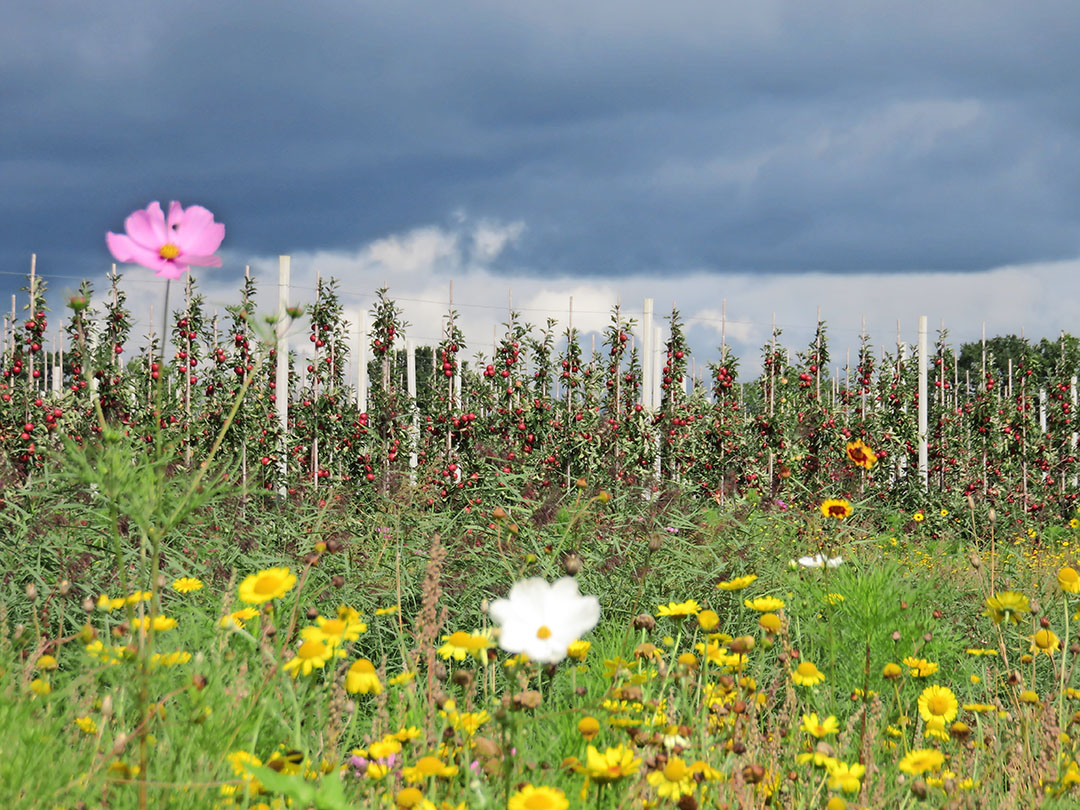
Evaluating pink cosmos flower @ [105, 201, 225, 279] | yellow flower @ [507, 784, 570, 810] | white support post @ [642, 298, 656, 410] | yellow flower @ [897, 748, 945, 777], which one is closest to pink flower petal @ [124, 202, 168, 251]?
pink cosmos flower @ [105, 201, 225, 279]

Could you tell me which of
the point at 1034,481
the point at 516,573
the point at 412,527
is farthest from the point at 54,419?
the point at 1034,481

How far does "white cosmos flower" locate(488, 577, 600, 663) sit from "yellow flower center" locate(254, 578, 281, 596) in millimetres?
548

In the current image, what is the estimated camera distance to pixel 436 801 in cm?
129

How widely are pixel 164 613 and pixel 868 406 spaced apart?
10669 mm

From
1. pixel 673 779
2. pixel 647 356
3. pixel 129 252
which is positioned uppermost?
pixel 647 356

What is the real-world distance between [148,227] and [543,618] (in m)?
0.93

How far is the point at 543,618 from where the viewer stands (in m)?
1.00

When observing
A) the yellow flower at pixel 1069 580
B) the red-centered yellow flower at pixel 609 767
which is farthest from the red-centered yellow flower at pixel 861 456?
the red-centered yellow flower at pixel 609 767

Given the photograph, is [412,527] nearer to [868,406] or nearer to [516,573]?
[516,573]

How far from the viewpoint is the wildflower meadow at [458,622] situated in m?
1.23

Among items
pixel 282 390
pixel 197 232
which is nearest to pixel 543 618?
pixel 197 232

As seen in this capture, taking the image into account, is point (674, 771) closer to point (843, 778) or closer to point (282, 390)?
point (843, 778)

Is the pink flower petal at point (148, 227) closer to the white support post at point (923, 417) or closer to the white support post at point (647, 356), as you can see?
the white support post at point (647, 356)

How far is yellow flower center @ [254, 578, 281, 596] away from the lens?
1.38 m
